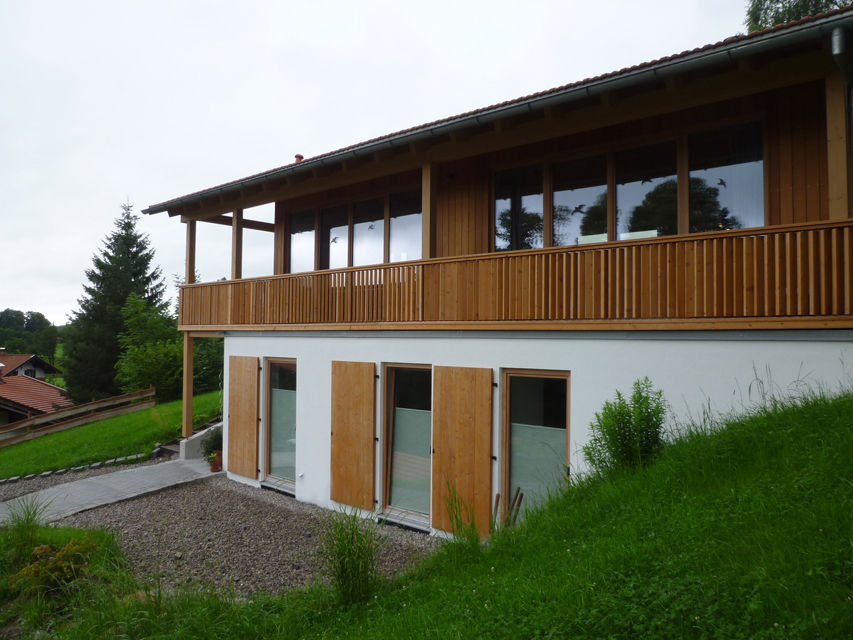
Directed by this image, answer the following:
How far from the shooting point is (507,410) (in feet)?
26.0

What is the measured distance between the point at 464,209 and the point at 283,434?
231 inches

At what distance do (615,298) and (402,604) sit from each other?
4.34 m

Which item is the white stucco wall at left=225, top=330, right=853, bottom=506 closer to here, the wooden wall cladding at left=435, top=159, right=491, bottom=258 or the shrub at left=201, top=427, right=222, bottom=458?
the wooden wall cladding at left=435, top=159, right=491, bottom=258

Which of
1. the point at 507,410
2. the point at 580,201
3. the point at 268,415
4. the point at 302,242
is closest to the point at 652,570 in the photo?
the point at 507,410

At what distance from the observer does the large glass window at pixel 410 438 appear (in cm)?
894

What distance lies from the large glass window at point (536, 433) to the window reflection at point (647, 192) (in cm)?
273

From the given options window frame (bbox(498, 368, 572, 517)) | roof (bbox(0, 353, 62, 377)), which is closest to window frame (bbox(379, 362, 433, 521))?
window frame (bbox(498, 368, 572, 517))

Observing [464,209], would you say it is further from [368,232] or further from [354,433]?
[354,433]

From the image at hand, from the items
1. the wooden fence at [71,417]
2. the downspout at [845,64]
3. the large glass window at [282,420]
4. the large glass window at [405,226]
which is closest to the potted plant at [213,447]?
the large glass window at [282,420]

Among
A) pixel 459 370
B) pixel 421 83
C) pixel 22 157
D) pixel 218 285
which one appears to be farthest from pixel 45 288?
pixel 459 370

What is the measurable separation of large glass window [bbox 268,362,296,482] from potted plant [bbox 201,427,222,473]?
2091mm

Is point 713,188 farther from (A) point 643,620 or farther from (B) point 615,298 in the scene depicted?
(A) point 643,620

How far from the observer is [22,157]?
168 feet

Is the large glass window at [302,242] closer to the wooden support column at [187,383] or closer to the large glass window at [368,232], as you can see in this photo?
the large glass window at [368,232]
